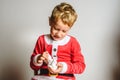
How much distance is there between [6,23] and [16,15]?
0.23 ft

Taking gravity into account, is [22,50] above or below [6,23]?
below

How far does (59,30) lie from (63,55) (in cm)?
9

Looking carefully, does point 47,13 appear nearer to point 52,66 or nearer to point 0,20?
point 0,20

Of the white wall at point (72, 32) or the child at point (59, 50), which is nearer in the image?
the child at point (59, 50)

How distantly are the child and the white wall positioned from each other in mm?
408

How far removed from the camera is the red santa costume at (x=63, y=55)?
0.79m

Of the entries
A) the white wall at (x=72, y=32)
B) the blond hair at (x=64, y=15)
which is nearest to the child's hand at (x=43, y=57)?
the blond hair at (x=64, y=15)

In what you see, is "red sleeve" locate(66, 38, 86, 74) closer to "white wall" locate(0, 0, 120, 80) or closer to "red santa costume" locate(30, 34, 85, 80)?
"red santa costume" locate(30, 34, 85, 80)

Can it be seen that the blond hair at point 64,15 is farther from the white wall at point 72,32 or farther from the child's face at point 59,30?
the white wall at point 72,32

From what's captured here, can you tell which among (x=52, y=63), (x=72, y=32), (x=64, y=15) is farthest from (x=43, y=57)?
(x=72, y=32)

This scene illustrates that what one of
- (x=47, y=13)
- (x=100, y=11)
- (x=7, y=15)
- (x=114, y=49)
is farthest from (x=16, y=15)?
(x=114, y=49)

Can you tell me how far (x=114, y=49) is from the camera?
1.21m

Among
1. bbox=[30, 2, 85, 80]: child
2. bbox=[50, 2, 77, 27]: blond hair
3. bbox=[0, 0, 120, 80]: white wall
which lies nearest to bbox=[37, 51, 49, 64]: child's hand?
bbox=[30, 2, 85, 80]: child

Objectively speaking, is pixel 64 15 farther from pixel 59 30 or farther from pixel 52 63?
pixel 52 63
